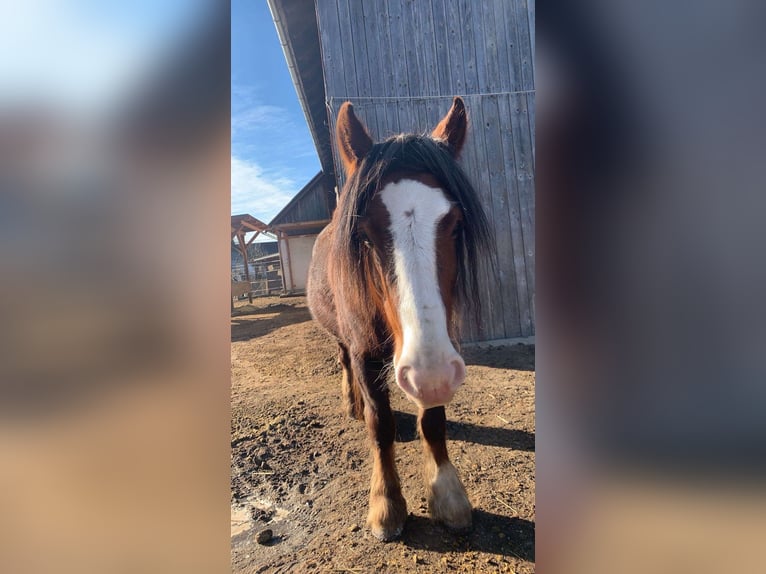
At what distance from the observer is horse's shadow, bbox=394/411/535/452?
5.27 ft

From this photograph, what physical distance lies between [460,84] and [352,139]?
66 centimetres

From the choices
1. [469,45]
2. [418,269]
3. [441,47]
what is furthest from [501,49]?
[418,269]

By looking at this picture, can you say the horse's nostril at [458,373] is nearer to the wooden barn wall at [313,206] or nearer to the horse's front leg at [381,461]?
the horse's front leg at [381,461]

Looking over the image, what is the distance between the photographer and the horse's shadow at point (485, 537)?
1.28 m

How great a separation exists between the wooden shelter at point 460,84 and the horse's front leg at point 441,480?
0.50 metres

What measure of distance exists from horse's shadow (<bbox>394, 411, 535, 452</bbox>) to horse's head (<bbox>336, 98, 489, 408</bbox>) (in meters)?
0.76

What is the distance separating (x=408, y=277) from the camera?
1090 mm

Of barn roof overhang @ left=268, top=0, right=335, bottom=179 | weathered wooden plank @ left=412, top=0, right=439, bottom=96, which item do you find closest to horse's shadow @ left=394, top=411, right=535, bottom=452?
barn roof overhang @ left=268, top=0, right=335, bottom=179

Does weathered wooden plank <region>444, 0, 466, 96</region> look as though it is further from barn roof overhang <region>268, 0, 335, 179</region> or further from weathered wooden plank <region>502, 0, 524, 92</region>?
barn roof overhang <region>268, 0, 335, 179</region>
